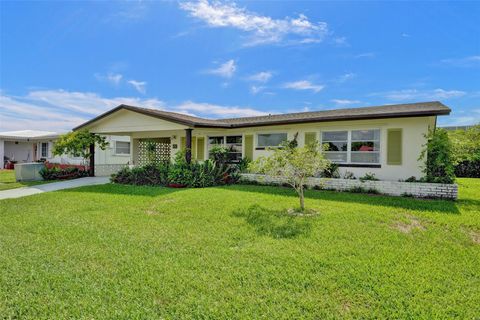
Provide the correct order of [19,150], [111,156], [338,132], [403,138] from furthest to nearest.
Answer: [19,150]
[111,156]
[338,132]
[403,138]

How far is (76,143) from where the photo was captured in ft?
52.7

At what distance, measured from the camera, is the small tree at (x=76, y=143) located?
15953 mm

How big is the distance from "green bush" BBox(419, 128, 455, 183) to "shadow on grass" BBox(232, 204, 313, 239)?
6.34 meters

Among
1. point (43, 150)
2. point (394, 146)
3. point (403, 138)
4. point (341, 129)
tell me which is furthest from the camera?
point (43, 150)

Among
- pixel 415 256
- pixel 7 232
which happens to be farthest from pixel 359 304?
pixel 7 232

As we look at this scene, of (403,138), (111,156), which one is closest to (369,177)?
(403,138)

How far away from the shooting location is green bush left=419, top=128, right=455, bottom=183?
958cm

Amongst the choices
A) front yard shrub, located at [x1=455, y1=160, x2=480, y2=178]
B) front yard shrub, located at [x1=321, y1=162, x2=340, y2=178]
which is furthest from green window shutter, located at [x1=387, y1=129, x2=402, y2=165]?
front yard shrub, located at [x1=455, y1=160, x2=480, y2=178]

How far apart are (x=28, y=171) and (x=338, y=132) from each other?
56.6 ft

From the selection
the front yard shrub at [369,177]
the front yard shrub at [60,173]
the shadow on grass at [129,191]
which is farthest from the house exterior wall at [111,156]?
the front yard shrub at [369,177]

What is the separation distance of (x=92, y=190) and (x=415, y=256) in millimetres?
11742

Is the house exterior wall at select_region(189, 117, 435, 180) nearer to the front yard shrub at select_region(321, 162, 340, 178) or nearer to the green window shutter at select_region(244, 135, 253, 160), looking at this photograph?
the front yard shrub at select_region(321, 162, 340, 178)

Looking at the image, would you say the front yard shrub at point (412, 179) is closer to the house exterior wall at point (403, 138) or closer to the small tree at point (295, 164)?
the house exterior wall at point (403, 138)

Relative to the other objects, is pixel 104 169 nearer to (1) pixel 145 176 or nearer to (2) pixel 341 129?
(1) pixel 145 176
